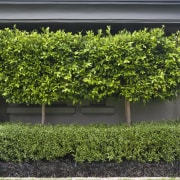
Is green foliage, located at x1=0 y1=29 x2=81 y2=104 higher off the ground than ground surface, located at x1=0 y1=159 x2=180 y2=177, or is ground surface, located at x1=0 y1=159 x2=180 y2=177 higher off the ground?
green foliage, located at x1=0 y1=29 x2=81 y2=104

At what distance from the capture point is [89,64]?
5.65 meters

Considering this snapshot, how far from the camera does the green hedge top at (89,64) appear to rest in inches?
222

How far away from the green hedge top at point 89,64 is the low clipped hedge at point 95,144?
2.35 ft

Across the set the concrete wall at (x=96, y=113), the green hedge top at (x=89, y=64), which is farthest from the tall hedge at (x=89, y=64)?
the concrete wall at (x=96, y=113)

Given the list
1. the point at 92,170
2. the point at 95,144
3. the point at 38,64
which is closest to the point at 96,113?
the point at 95,144

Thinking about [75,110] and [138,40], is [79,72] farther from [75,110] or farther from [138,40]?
[75,110]

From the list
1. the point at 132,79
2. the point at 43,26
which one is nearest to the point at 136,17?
the point at 132,79

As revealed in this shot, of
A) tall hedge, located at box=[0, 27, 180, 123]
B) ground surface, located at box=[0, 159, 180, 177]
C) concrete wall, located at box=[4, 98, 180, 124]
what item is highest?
tall hedge, located at box=[0, 27, 180, 123]

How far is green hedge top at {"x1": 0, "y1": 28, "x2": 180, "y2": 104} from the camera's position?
564cm

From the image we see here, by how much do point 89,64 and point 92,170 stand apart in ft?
6.80

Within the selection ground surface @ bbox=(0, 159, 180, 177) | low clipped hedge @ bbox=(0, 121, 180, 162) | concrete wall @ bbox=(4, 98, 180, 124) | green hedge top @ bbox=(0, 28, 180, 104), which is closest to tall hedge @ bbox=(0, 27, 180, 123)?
green hedge top @ bbox=(0, 28, 180, 104)

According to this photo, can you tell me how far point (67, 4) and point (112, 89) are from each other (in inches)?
80.4

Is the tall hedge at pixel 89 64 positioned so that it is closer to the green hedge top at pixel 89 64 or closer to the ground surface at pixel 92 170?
the green hedge top at pixel 89 64

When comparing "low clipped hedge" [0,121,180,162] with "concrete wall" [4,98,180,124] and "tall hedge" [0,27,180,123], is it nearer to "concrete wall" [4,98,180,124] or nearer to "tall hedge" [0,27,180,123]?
"tall hedge" [0,27,180,123]
